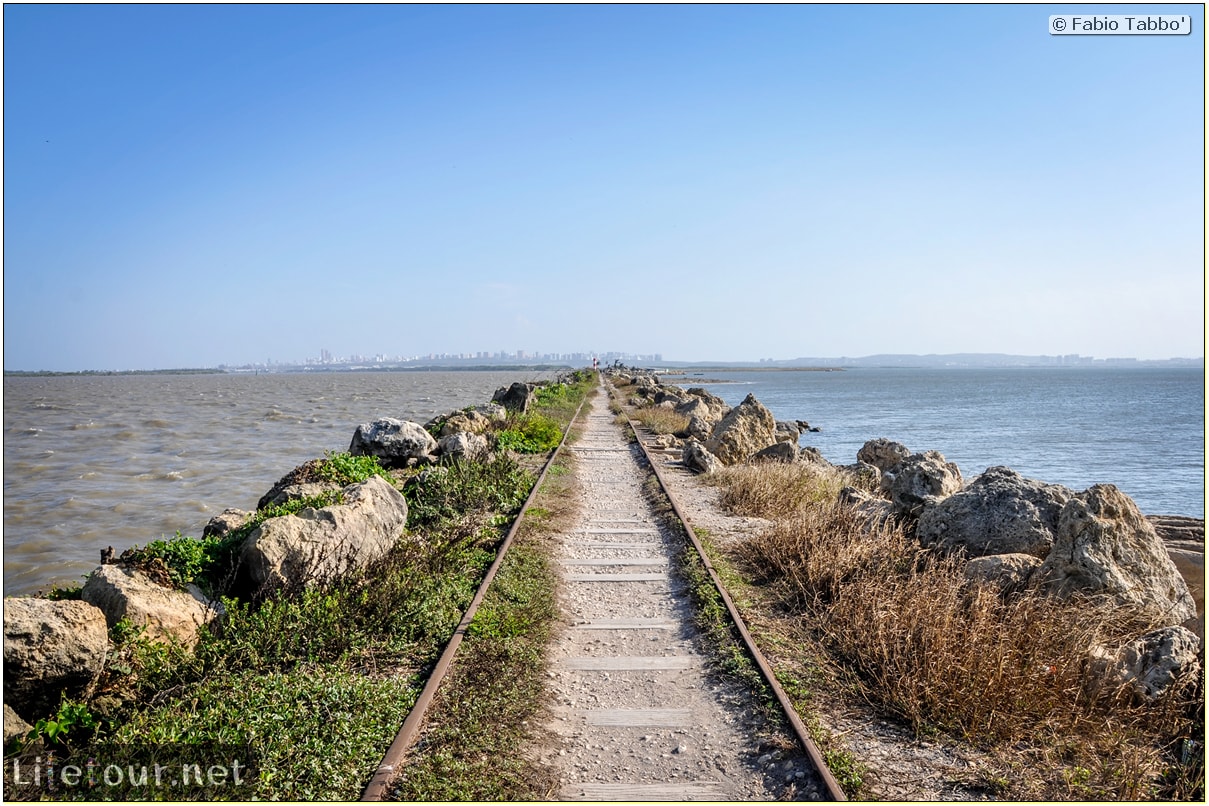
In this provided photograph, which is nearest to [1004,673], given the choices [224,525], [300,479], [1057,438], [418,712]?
[418,712]

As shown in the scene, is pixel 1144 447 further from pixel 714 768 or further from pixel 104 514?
pixel 104 514

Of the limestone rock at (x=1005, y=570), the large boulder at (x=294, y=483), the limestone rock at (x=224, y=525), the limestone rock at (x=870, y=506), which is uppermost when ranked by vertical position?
the large boulder at (x=294, y=483)

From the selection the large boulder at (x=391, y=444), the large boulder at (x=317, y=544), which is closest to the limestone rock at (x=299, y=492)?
the large boulder at (x=317, y=544)

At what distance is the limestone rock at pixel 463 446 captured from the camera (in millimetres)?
14859

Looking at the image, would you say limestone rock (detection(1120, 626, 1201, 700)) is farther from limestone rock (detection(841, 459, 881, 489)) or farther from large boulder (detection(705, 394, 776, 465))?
large boulder (detection(705, 394, 776, 465))

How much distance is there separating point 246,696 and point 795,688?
12.9 ft

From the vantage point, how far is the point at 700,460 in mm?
16922

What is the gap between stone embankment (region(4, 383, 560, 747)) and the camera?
16.4ft

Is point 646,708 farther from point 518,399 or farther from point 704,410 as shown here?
point 518,399

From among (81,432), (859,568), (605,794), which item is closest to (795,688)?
(605,794)

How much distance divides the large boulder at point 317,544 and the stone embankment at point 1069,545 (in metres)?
6.29

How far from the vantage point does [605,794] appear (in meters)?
4.46

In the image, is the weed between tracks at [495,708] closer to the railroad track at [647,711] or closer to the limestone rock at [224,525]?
the railroad track at [647,711]

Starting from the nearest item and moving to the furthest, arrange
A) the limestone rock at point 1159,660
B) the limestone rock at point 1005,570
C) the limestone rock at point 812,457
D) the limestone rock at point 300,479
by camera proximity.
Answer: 1. the limestone rock at point 1159,660
2. the limestone rock at point 1005,570
3. the limestone rock at point 300,479
4. the limestone rock at point 812,457
